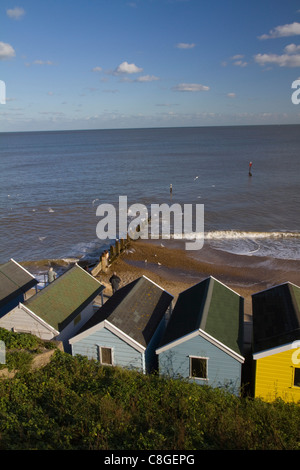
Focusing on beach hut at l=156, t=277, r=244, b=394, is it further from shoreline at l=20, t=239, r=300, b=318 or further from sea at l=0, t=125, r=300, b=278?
sea at l=0, t=125, r=300, b=278

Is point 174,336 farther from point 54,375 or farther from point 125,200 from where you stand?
point 125,200

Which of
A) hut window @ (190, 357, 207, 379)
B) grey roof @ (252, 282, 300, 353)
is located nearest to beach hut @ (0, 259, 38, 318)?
hut window @ (190, 357, 207, 379)

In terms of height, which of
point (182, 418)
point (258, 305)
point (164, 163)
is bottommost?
point (182, 418)

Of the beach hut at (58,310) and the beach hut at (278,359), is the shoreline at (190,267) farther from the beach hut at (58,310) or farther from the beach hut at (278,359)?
the beach hut at (278,359)

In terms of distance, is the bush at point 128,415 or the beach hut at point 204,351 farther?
the beach hut at point 204,351

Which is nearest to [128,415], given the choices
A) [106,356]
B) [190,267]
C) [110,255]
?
[106,356]

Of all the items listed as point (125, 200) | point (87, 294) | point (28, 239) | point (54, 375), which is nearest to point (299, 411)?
point (54, 375)

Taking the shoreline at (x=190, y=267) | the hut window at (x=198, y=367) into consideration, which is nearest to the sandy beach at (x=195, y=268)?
the shoreline at (x=190, y=267)
